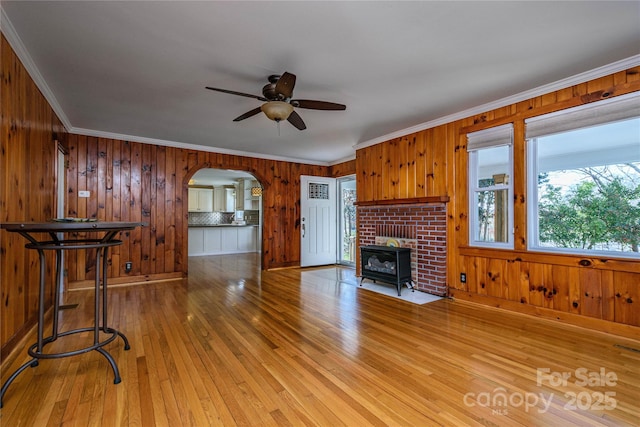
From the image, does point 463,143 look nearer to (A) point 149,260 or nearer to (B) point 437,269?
(B) point 437,269

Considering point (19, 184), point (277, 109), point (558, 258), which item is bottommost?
point (558, 258)

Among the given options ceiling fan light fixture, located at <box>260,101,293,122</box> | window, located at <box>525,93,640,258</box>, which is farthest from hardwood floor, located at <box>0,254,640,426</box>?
ceiling fan light fixture, located at <box>260,101,293,122</box>

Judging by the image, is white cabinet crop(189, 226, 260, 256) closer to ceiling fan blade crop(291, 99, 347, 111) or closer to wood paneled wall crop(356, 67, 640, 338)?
wood paneled wall crop(356, 67, 640, 338)

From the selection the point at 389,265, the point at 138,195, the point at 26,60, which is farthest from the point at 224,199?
the point at 26,60

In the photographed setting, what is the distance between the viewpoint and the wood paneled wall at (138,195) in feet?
14.5

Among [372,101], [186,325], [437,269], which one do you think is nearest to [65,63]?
[186,325]

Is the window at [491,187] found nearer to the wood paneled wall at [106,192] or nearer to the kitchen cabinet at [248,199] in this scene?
the wood paneled wall at [106,192]

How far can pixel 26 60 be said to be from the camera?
240cm

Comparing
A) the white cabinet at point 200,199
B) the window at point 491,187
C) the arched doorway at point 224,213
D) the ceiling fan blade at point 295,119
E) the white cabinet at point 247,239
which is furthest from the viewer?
the white cabinet at point 200,199

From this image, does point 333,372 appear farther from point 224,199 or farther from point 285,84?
point 224,199

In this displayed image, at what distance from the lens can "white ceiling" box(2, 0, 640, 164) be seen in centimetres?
192

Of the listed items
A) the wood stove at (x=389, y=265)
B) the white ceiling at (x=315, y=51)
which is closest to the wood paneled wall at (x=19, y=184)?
the white ceiling at (x=315, y=51)

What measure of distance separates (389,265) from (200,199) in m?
7.62

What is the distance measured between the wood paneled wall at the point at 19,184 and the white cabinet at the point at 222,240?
A: 5223 mm
